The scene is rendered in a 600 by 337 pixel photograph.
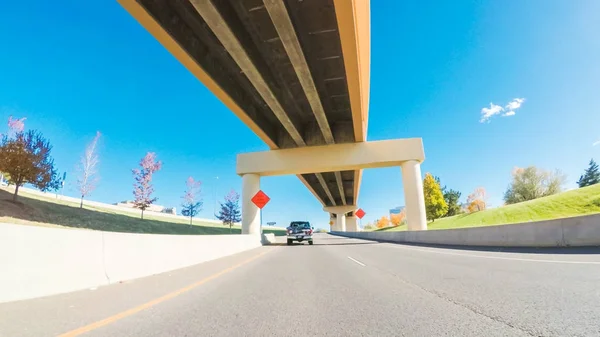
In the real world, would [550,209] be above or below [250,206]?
above

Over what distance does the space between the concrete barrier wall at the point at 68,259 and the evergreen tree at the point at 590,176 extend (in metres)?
100

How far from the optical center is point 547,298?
13.5 feet

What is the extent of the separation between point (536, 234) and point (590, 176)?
3574 inches

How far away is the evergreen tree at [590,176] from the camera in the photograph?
76.1 meters

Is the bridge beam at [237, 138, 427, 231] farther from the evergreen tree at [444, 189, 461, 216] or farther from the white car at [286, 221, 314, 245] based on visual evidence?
the evergreen tree at [444, 189, 461, 216]

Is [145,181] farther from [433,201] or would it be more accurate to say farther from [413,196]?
[433,201]

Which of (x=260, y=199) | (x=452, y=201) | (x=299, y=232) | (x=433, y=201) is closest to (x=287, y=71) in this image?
(x=260, y=199)

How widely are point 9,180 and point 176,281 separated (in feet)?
79.0

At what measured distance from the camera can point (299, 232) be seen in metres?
26.6

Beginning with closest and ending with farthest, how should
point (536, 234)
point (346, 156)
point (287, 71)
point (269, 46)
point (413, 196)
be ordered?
1. point (536, 234)
2. point (269, 46)
3. point (287, 71)
4. point (413, 196)
5. point (346, 156)

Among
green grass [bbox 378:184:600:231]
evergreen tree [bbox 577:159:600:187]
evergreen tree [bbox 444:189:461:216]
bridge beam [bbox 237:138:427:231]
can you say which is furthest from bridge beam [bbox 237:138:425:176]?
evergreen tree [bbox 577:159:600:187]

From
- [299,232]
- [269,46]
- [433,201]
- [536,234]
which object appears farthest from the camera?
[433,201]

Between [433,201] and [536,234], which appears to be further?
[433,201]

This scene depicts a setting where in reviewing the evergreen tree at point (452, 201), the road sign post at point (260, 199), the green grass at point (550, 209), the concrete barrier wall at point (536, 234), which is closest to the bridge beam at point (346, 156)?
the road sign post at point (260, 199)
